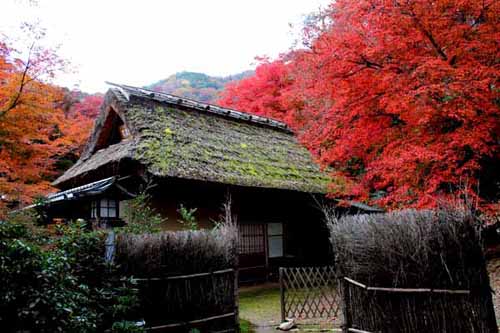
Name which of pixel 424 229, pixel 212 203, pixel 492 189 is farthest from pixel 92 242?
pixel 492 189

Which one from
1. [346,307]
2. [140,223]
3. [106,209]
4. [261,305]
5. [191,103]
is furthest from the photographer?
[191,103]

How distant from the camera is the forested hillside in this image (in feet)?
95.4

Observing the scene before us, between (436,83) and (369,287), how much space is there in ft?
13.4

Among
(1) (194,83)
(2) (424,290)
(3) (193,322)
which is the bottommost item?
(3) (193,322)

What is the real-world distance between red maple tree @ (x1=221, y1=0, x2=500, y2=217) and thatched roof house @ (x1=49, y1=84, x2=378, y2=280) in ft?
8.84

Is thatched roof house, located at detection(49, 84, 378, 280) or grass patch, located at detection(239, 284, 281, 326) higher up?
thatched roof house, located at detection(49, 84, 378, 280)

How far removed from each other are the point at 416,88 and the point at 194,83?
27.1 meters

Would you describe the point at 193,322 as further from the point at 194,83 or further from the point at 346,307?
the point at 194,83

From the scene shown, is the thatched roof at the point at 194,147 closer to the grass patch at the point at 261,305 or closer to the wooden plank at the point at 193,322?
the grass patch at the point at 261,305

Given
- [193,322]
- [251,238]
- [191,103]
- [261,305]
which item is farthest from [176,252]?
[191,103]

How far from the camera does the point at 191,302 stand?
15.7 ft

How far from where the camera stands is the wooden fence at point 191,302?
4523 millimetres

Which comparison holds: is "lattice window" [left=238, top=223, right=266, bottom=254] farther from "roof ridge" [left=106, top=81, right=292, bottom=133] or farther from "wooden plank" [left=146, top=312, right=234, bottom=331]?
"wooden plank" [left=146, top=312, right=234, bottom=331]

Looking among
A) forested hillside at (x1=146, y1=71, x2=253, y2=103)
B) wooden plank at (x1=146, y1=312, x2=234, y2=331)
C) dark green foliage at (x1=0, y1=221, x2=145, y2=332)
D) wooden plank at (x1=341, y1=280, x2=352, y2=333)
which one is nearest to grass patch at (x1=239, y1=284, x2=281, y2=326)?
wooden plank at (x1=146, y1=312, x2=234, y2=331)
